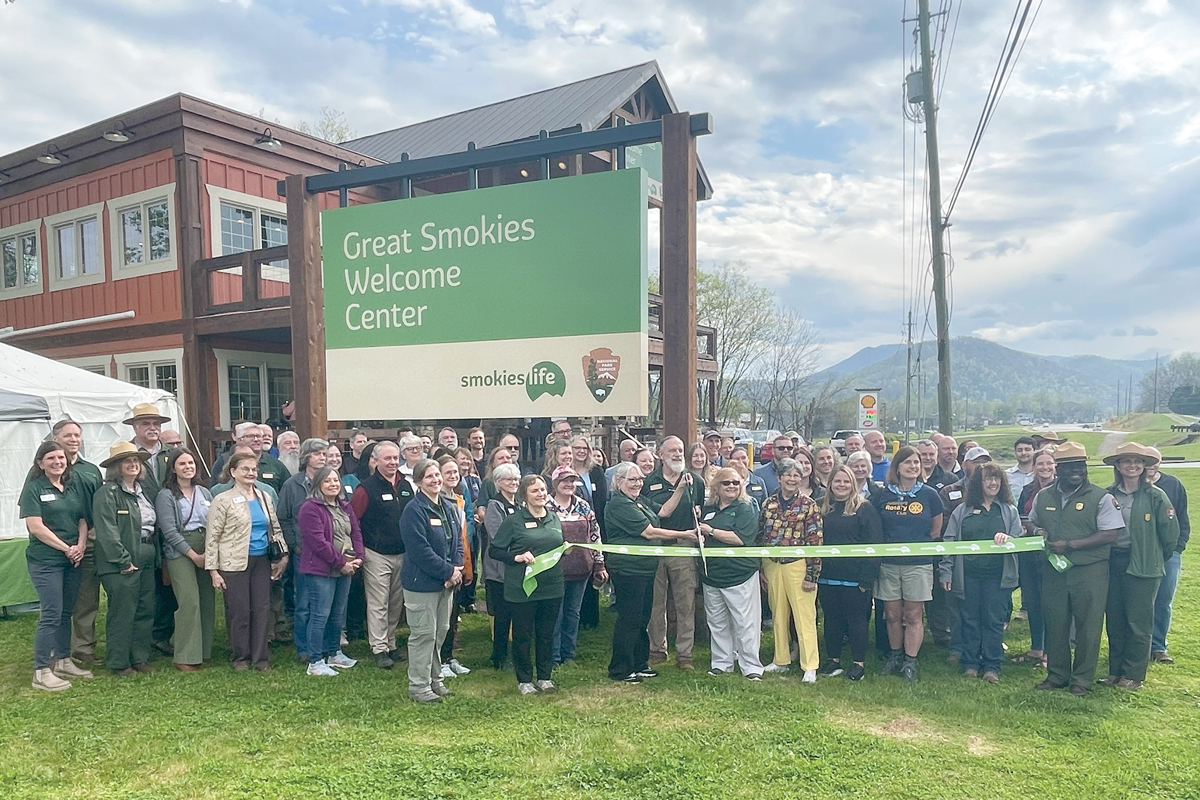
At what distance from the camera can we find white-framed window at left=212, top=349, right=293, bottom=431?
41.8ft

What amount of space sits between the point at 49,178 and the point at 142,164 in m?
2.69

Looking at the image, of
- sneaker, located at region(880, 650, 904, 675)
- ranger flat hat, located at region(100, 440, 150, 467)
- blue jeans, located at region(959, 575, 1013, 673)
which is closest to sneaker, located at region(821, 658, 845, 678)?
sneaker, located at region(880, 650, 904, 675)

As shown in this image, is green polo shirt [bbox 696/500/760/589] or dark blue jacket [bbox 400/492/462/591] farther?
green polo shirt [bbox 696/500/760/589]

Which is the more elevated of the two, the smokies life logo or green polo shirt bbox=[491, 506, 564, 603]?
the smokies life logo

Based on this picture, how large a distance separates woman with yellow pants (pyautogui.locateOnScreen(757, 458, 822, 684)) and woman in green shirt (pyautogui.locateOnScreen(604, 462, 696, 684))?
2.23 ft

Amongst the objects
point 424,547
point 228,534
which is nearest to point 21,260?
point 228,534

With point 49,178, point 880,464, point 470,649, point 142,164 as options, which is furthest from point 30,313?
point 880,464

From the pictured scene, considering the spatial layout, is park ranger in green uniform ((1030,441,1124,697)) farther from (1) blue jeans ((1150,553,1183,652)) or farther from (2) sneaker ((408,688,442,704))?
(2) sneaker ((408,688,442,704))

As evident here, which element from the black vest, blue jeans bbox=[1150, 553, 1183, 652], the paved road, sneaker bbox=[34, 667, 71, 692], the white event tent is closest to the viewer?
sneaker bbox=[34, 667, 71, 692]

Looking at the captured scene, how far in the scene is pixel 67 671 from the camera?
5.71 meters

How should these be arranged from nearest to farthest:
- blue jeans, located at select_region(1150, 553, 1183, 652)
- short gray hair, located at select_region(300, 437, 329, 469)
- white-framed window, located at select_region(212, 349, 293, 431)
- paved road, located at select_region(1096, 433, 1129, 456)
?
blue jeans, located at select_region(1150, 553, 1183, 652) → short gray hair, located at select_region(300, 437, 329, 469) → paved road, located at select_region(1096, 433, 1129, 456) → white-framed window, located at select_region(212, 349, 293, 431)

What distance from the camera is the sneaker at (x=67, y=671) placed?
569cm

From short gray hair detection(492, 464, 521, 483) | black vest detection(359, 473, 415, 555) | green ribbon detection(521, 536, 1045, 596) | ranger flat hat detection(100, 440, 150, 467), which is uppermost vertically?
ranger flat hat detection(100, 440, 150, 467)

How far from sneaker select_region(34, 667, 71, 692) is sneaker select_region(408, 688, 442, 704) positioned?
2.49 metres
